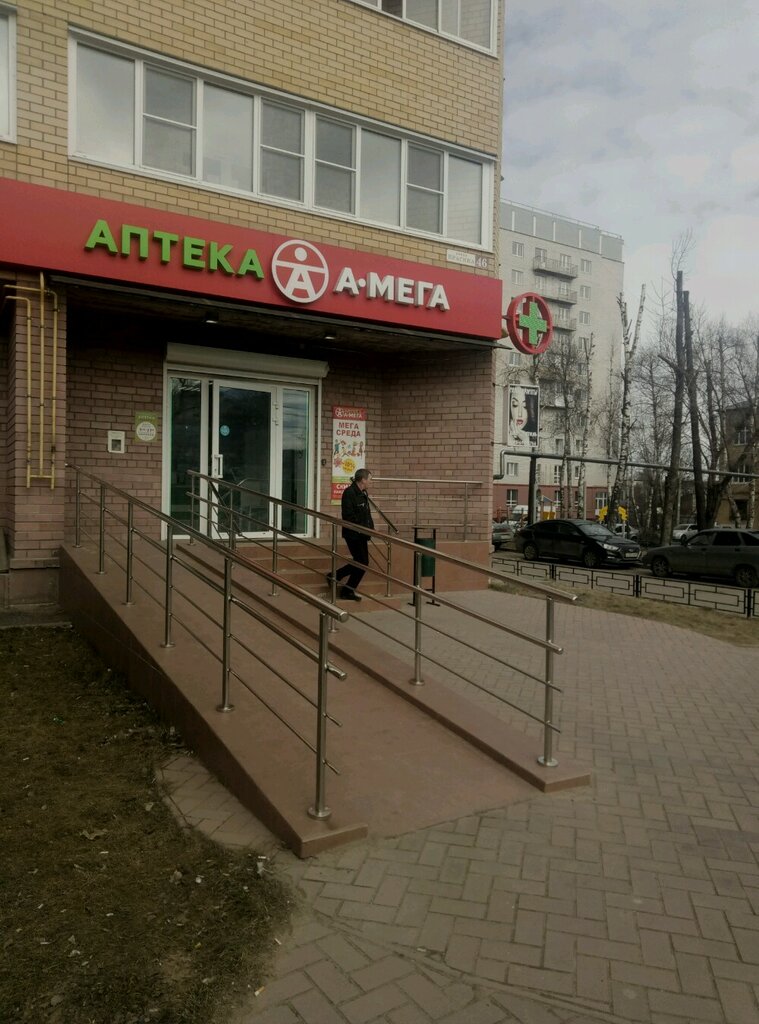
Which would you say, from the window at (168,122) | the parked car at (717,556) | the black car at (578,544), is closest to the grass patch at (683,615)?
the window at (168,122)

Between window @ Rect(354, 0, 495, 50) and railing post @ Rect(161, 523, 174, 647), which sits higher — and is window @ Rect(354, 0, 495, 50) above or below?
above

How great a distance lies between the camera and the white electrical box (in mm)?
9562

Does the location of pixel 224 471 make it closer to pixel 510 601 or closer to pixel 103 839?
pixel 510 601

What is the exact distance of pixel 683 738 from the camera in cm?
510

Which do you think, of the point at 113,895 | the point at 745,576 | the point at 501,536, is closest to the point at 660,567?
the point at 745,576

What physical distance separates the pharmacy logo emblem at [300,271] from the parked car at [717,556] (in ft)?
47.2

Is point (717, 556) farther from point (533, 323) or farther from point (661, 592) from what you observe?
point (533, 323)

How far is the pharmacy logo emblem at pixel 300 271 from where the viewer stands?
29.4 feet

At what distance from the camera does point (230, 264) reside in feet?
28.3

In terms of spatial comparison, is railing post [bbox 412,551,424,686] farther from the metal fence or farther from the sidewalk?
the metal fence

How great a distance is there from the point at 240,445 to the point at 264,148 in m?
3.86

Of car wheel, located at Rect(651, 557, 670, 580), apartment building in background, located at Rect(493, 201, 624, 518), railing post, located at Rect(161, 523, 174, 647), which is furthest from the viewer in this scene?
apartment building in background, located at Rect(493, 201, 624, 518)

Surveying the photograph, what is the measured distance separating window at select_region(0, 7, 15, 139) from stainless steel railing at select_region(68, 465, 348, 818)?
3.88 m

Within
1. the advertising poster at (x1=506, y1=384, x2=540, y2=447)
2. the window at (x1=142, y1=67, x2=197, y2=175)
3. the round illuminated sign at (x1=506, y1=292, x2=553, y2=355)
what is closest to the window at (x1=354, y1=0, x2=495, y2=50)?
the window at (x1=142, y1=67, x2=197, y2=175)
